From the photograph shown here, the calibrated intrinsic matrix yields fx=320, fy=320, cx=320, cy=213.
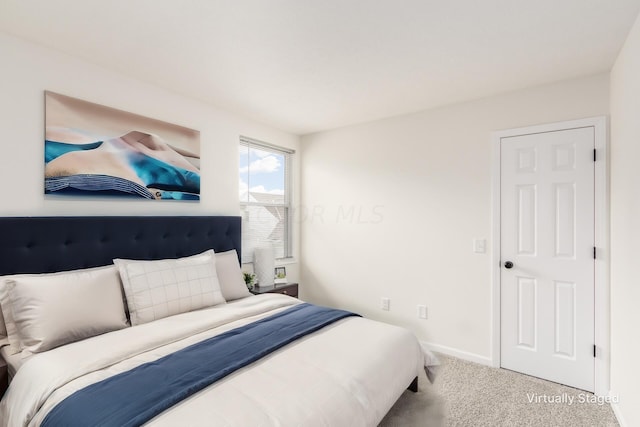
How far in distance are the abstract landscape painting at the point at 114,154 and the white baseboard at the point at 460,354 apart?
9.01 ft

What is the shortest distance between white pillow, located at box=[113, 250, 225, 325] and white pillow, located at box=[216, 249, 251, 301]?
176mm

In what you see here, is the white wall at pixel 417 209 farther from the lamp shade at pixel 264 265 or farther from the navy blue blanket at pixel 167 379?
the navy blue blanket at pixel 167 379

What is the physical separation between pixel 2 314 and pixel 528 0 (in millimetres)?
3308

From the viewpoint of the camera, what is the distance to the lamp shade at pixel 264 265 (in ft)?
11.3

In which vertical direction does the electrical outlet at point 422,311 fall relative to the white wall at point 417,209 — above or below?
below

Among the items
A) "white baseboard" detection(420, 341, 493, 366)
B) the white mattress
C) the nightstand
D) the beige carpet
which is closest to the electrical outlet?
"white baseboard" detection(420, 341, 493, 366)

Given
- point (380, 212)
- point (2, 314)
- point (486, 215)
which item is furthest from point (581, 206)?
point (2, 314)

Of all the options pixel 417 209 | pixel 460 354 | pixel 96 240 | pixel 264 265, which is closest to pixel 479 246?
pixel 417 209

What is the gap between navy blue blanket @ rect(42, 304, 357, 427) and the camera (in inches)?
47.4

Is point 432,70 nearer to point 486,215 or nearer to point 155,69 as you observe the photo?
point 486,215

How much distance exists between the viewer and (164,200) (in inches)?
109

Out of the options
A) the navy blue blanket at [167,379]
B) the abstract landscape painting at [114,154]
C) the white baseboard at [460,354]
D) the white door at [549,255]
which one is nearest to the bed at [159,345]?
the navy blue blanket at [167,379]

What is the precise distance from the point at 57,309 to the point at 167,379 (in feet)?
2.87

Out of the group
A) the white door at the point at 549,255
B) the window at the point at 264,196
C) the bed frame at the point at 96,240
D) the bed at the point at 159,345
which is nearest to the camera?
the bed at the point at 159,345
